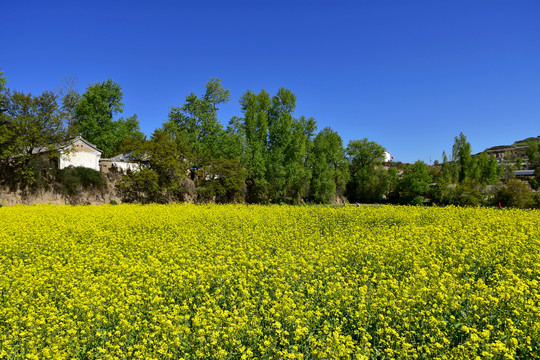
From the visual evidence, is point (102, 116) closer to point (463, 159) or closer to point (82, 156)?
point (82, 156)

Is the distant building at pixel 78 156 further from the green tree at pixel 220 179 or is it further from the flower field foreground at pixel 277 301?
the flower field foreground at pixel 277 301

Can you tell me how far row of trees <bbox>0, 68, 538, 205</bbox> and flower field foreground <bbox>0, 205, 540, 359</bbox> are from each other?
19.9 meters

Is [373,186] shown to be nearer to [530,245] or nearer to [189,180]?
[189,180]

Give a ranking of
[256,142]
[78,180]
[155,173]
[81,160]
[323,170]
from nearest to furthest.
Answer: [78,180]
[155,173]
[81,160]
[256,142]
[323,170]

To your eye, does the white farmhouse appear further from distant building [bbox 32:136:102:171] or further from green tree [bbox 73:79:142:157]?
green tree [bbox 73:79:142:157]

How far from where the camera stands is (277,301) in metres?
4.85

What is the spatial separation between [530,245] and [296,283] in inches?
251

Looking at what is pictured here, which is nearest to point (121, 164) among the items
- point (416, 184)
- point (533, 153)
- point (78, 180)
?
point (78, 180)

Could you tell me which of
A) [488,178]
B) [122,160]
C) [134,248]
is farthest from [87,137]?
[488,178]

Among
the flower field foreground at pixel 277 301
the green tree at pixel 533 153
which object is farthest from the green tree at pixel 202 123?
the green tree at pixel 533 153

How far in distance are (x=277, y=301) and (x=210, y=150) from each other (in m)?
30.5

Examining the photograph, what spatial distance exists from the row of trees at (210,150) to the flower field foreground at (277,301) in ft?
65.4

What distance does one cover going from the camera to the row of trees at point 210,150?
25.5 meters

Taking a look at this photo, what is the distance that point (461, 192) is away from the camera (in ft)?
116
